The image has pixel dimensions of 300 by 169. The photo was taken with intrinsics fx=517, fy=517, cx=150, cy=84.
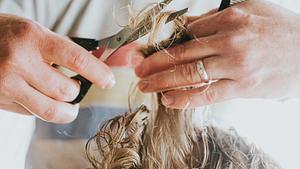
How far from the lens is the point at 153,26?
0.83 m

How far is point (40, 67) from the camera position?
79 cm

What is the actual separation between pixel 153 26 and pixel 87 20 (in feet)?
1.10

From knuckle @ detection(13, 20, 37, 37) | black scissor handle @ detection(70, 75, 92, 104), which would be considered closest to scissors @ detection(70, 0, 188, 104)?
black scissor handle @ detection(70, 75, 92, 104)

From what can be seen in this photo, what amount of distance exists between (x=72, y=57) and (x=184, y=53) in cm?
18

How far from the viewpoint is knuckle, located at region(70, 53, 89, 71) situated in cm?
78

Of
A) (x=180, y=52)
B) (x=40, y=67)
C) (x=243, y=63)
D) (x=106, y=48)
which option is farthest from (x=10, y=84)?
(x=243, y=63)

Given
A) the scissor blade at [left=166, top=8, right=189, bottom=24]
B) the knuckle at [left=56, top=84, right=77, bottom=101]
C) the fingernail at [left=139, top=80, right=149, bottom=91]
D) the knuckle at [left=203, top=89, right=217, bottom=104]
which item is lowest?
the knuckle at [left=56, top=84, right=77, bottom=101]

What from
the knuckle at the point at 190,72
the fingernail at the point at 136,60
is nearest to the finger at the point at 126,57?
the fingernail at the point at 136,60

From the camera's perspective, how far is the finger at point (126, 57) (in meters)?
0.92

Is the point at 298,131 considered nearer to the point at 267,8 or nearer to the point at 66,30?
the point at 267,8

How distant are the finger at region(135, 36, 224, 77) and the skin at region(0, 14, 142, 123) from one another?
0.09 metres

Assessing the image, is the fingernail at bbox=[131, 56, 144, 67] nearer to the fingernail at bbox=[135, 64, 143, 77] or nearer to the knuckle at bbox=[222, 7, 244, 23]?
the fingernail at bbox=[135, 64, 143, 77]

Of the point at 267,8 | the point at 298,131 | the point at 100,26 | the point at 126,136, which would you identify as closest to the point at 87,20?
the point at 100,26

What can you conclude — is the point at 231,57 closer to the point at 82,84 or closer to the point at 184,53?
the point at 184,53
